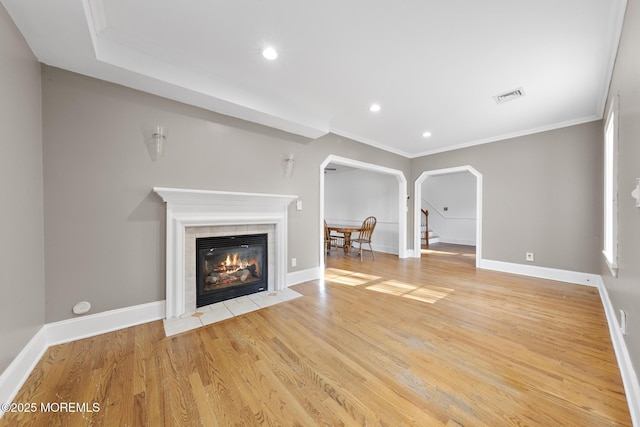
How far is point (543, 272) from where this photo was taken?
13.0 feet

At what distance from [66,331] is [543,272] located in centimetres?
615

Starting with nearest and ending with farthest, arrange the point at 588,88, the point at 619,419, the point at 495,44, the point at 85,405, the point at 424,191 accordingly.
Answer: the point at 619,419
the point at 85,405
the point at 495,44
the point at 588,88
the point at 424,191

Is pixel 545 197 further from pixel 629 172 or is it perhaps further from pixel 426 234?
pixel 426 234

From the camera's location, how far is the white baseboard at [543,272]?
355cm

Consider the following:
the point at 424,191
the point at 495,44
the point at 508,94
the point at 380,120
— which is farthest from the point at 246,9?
the point at 424,191

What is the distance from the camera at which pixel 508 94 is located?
2.86 meters

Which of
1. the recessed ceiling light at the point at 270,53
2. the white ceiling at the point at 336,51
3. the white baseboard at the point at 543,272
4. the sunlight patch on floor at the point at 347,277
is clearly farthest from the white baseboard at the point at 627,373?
the recessed ceiling light at the point at 270,53

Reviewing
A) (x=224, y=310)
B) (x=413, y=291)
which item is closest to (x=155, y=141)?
(x=224, y=310)

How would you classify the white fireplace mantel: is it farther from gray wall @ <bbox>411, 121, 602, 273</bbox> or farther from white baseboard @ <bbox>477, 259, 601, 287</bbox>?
white baseboard @ <bbox>477, 259, 601, 287</bbox>

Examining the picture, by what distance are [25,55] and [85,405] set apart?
2361 mm

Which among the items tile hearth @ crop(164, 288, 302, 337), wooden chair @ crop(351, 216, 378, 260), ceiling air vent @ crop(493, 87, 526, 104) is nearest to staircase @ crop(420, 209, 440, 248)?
wooden chair @ crop(351, 216, 378, 260)

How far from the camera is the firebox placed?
9.00 ft

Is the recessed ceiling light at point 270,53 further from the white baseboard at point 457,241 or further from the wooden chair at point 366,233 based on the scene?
the white baseboard at point 457,241

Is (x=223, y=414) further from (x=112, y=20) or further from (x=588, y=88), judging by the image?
(x=588, y=88)
